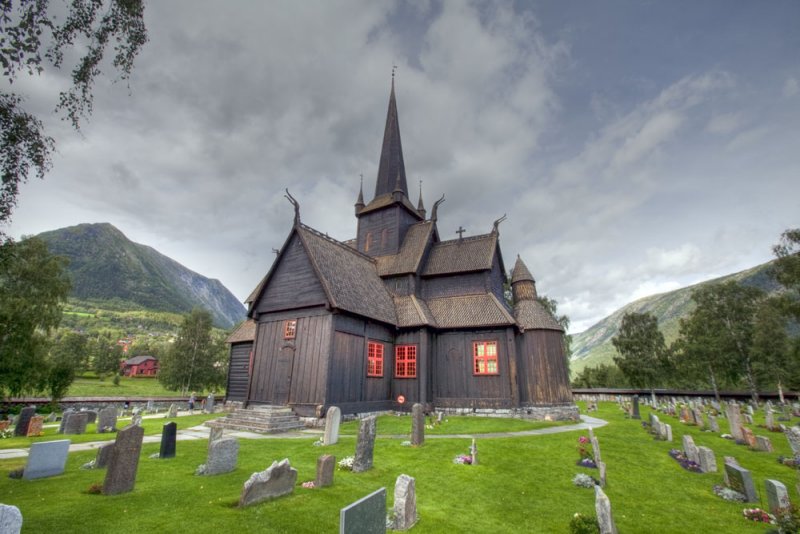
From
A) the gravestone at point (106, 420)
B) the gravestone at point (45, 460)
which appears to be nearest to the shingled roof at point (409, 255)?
the gravestone at point (106, 420)

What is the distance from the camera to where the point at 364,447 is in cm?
864

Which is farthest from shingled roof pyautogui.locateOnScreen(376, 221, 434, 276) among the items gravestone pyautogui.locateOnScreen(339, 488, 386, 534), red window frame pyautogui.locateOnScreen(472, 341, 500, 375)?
gravestone pyautogui.locateOnScreen(339, 488, 386, 534)

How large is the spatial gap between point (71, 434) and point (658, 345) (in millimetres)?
50148

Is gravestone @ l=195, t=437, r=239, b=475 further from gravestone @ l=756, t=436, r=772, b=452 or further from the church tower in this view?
the church tower

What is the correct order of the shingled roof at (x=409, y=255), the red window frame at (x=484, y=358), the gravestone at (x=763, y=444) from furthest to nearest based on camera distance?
the shingled roof at (x=409, y=255)
the red window frame at (x=484, y=358)
the gravestone at (x=763, y=444)

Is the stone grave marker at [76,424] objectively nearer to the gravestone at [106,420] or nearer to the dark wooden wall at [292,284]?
the gravestone at [106,420]

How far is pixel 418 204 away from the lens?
32562 mm

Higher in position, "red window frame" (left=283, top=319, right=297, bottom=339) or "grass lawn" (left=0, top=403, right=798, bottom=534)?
"red window frame" (left=283, top=319, right=297, bottom=339)

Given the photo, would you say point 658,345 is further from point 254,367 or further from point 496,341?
point 254,367

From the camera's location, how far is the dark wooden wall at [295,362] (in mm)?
16656

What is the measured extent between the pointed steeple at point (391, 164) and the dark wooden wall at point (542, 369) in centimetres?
1500

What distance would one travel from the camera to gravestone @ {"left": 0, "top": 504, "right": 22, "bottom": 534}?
3.07 meters

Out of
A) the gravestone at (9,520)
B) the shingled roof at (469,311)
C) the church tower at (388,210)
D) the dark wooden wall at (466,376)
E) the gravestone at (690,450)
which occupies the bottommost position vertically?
the gravestone at (690,450)

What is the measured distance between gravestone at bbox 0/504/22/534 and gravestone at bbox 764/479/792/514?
10341 mm
